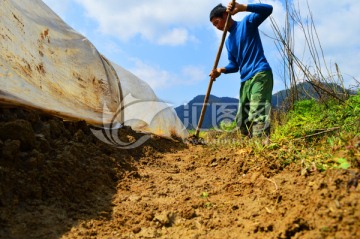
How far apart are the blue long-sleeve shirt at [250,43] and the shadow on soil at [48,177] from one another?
169cm

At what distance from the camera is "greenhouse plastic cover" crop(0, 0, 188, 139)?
7.50 ft

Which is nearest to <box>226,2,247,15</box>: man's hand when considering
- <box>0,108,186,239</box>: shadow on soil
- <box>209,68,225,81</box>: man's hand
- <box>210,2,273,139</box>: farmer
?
<box>210,2,273,139</box>: farmer

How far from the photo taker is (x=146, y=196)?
1953 millimetres

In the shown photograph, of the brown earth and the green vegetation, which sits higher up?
the green vegetation

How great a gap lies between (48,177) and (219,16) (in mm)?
2690

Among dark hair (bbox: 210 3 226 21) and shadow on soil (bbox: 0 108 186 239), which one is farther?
dark hair (bbox: 210 3 226 21)

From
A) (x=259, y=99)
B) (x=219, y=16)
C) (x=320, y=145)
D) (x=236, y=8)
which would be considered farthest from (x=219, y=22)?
(x=320, y=145)

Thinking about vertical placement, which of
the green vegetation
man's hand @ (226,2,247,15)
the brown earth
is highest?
man's hand @ (226,2,247,15)

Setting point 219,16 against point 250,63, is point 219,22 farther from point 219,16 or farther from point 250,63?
point 250,63

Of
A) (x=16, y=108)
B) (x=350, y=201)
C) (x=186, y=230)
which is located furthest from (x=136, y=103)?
(x=350, y=201)

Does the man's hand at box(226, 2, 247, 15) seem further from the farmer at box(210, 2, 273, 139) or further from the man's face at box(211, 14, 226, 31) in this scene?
the man's face at box(211, 14, 226, 31)

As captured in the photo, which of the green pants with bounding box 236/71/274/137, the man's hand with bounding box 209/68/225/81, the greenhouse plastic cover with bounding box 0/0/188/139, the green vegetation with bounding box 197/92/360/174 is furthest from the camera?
the man's hand with bounding box 209/68/225/81

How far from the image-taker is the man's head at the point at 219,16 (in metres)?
3.67

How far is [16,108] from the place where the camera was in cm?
208
